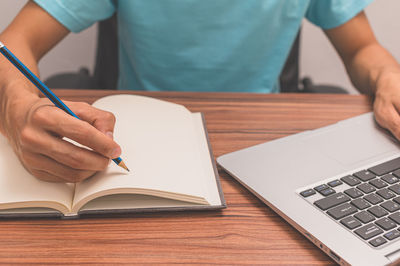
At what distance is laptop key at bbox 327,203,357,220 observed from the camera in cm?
46

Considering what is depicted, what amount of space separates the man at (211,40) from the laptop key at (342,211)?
0.76 ft

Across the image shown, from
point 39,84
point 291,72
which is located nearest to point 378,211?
point 39,84

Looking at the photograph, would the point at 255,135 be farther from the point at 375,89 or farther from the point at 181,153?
the point at 375,89

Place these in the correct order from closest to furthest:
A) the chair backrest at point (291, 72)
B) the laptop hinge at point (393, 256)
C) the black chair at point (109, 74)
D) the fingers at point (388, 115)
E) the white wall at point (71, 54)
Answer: the laptop hinge at point (393, 256), the fingers at point (388, 115), the black chair at point (109, 74), the chair backrest at point (291, 72), the white wall at point (71, 54)

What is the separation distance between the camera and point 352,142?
0.63 metres

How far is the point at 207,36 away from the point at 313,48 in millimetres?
814

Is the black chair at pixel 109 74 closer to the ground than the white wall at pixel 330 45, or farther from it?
farther from it

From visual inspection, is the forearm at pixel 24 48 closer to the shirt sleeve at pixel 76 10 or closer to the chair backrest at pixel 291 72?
the shirt sleeve at pixel 76 10

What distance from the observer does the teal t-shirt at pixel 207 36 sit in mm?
906

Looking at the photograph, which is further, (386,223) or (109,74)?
(109,74)

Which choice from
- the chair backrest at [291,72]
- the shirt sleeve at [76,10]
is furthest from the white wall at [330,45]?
the shirt sleeve at [76,10]

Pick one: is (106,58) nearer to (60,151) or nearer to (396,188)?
(60,151)

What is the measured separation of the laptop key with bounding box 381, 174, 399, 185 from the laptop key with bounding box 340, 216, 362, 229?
4.1 inches

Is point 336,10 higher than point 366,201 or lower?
lower
